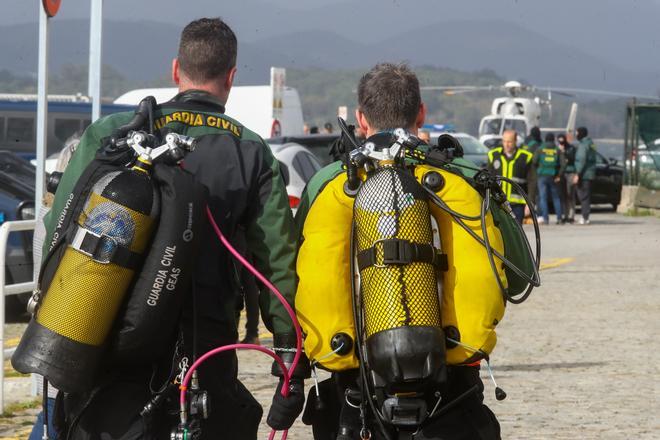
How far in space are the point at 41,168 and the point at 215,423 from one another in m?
5.00

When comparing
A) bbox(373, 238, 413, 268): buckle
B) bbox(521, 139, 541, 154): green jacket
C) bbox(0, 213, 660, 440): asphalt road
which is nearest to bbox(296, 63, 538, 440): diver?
bbox(373, 238, 413, 268): buckle

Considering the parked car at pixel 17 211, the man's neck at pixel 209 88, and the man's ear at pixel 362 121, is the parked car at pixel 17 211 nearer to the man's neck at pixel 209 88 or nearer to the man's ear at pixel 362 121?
the man's neck at pixel 209 88

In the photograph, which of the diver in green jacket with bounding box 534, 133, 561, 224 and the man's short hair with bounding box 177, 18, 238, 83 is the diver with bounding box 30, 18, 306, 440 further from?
the diver in green jacket with bounding box 534, 133, 561, 224

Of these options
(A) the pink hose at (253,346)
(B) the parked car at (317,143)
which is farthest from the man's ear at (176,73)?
(B) the parked car at (317,143)

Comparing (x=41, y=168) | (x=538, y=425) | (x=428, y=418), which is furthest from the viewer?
(x=41, y=168)

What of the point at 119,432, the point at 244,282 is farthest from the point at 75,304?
the point at 244,282

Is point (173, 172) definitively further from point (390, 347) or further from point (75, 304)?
point (390, 347)

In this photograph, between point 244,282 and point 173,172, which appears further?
point 244,282

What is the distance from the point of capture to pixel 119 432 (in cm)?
432

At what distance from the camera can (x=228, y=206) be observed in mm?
4590

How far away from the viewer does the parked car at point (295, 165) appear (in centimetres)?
1590

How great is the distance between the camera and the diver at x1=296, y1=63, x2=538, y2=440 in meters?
4.21

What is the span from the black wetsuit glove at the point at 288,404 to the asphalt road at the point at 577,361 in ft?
10.9

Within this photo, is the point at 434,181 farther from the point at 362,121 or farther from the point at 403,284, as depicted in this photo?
the point at 362,121
